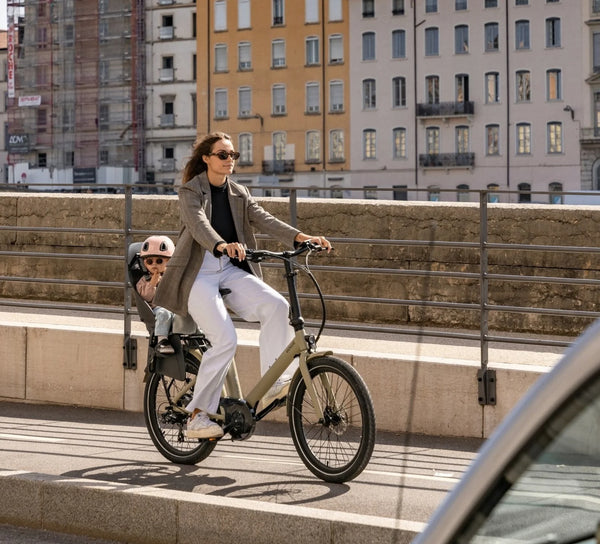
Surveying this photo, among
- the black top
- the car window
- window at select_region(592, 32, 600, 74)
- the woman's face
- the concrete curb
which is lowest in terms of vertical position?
the concrete curb

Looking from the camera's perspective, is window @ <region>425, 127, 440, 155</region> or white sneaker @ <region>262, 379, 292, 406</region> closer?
white sneaker @ <region>262, 379, 292, 406</region>

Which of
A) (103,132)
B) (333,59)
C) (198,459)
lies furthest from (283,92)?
(198,459)

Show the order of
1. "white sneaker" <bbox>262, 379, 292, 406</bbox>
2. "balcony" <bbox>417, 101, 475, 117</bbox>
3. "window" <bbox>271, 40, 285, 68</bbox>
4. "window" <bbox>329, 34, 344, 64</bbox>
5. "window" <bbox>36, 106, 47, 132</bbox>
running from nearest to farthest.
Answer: "white sneaker" <bbox>262, 379, 292, 406</bbox>
"balcony" <bbox>417, 101, 475, 117</bbox>
"window" <bbox>329, 34, 344, 64</bbox>
"window" <bbox>271, 40, 285, 68</bbox>
"window" <bbox>36, 106, 47, 132</bbox>

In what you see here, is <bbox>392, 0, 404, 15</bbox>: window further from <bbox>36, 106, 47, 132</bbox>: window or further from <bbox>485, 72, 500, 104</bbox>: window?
<bbox>36, 106, 47, 132</bbox>: window

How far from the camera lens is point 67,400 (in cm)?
909

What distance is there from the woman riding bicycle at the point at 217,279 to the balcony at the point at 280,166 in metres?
78.5

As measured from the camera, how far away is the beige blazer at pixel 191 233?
6.52 metres

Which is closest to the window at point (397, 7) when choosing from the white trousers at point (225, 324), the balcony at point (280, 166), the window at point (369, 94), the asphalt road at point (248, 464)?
the window at point (369, 94)

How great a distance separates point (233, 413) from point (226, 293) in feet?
1.93

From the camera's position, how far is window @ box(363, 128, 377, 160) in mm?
81312

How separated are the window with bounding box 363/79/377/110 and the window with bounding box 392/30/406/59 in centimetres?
221

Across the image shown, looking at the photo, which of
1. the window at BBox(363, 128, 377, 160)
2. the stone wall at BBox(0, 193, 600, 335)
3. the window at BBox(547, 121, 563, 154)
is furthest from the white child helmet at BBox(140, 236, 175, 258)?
the window at BBox(363, 128, 377, 160)

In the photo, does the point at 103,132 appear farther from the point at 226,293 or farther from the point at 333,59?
the point at 226,293

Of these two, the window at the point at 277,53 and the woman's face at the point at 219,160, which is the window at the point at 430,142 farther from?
the woman's face at the point at 219,160
